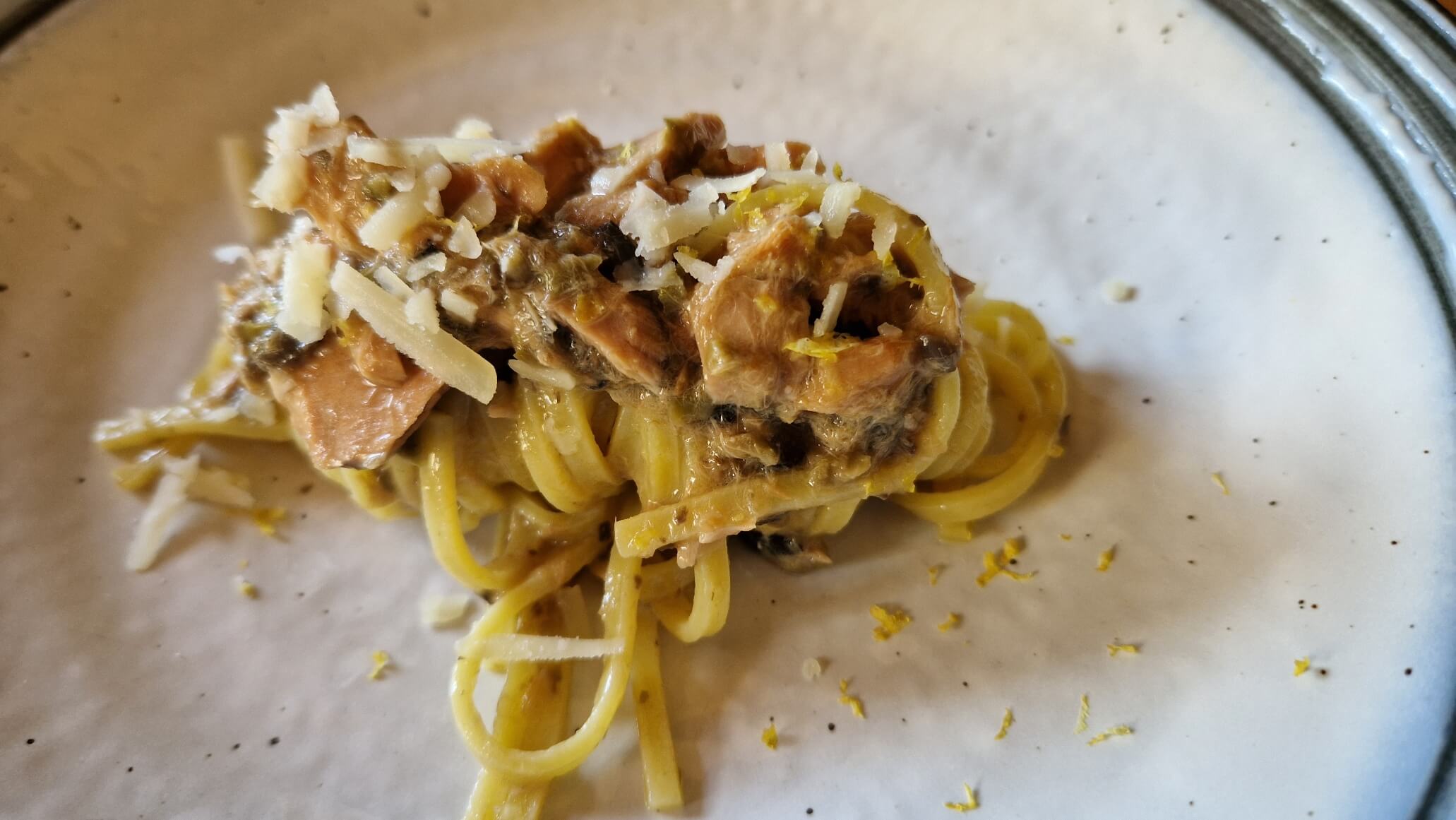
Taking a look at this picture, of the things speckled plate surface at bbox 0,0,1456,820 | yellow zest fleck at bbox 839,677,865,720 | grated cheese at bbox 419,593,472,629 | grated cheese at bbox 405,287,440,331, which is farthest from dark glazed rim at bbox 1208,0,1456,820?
grated cheese at bbox 419,593,472,629

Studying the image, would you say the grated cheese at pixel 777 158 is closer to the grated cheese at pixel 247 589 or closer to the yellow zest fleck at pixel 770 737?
the yellow zest fleck at pixel 770 737

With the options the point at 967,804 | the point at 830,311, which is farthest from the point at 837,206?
the point at 967,804

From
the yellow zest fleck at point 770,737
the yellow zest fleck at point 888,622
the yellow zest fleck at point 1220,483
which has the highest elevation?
the yellow zest fleck at point 1220,483

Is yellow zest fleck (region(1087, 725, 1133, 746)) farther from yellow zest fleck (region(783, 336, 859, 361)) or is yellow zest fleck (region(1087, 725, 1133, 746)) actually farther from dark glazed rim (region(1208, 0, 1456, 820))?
dark glazed rim (region(1208, 0, 1456, 820))

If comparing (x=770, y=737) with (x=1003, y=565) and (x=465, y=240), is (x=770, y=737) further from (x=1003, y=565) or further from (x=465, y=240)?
(x=465, y=240)

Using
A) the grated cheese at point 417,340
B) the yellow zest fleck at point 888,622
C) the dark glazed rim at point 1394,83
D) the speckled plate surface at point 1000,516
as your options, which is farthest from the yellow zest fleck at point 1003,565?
the grated cheese at point 417,340

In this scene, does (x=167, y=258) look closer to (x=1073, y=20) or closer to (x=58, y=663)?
(x=58, y=663)
